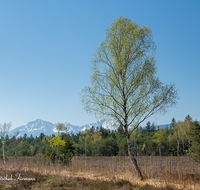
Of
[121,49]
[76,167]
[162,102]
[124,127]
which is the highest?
[121,49]

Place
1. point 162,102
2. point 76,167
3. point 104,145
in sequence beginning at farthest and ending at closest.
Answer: point 104,145
point 76,167
point 162,102

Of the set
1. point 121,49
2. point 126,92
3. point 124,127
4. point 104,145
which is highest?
point 121,49

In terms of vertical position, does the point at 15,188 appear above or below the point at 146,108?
below

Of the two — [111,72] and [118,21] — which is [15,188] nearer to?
[111,72]

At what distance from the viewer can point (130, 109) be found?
1080 cm

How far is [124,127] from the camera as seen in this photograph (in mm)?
10789

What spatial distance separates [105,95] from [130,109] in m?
1.86

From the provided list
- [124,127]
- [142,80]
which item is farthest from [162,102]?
[124,127]

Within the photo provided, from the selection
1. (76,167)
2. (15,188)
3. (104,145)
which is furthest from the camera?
(104,145)

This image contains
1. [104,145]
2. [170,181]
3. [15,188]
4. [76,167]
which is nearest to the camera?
[15,188]

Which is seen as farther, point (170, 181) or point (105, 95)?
point (105, 95)

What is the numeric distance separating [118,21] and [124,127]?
711 centimetres

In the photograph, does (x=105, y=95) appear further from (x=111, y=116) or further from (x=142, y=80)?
(x=142, y=80)

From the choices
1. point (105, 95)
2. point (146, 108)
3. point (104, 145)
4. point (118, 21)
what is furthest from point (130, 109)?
point (104, 145)
